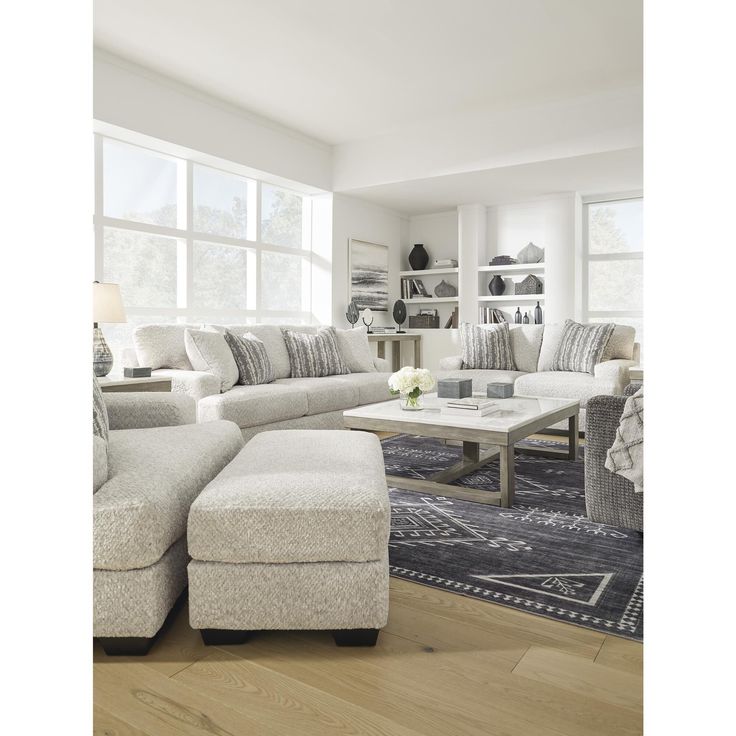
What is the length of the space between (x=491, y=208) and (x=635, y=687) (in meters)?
6.30

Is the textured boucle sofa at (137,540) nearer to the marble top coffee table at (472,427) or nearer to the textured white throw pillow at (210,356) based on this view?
the marble top coffee table at (472,427)

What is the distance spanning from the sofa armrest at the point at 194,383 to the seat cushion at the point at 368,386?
3.50ft

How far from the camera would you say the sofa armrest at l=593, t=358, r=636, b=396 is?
172 inches

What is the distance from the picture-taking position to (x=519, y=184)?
6.08 m

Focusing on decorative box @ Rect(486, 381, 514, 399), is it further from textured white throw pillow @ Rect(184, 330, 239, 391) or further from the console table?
the console table

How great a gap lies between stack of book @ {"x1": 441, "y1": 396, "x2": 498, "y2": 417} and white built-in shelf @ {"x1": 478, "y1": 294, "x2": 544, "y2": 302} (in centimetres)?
358

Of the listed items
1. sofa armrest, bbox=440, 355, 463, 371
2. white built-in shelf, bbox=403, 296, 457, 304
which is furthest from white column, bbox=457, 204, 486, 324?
sofa armrest, bbox=440, 355, 463, 371

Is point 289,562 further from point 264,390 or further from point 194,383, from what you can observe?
point 264,390

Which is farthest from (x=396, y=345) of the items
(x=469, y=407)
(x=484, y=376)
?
(x=469, y=407)

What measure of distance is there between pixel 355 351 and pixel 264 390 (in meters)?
1.41
